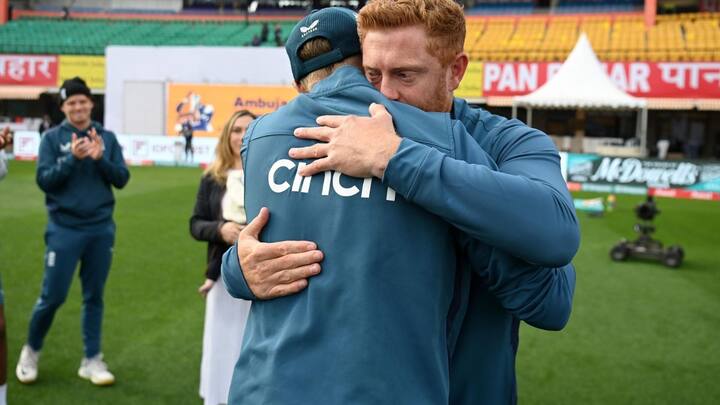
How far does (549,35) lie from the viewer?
33.1 meters

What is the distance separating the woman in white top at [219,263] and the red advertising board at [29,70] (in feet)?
101

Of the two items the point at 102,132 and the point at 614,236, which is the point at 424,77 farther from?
the point at 614,236

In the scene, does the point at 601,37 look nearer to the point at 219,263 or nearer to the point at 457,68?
the point at 219,263

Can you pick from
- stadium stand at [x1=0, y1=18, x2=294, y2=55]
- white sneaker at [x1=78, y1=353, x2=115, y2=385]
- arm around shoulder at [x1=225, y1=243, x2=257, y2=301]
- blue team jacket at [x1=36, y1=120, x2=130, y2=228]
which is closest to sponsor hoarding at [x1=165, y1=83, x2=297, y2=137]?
stadium stand at [x1=0, y1=18, x2=294, y2=55]

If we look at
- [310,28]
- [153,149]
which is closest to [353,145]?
[310,28]

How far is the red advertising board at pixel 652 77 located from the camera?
25297 mm

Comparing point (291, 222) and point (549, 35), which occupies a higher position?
point (549, 35)

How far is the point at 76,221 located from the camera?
17.1 ft

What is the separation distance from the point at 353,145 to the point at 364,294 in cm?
31

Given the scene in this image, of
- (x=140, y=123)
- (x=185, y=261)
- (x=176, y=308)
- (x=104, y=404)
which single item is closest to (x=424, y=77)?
(x=104, y=404)

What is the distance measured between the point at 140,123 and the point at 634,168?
21344mm

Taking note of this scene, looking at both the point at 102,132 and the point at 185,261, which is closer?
the point at 102,132

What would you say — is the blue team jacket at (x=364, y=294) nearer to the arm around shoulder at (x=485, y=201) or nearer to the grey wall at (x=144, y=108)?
the arm around shoulder at (x=485, y=201)

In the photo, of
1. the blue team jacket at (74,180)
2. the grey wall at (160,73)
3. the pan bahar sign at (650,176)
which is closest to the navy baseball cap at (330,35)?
the blue team jacket at (74,180)
